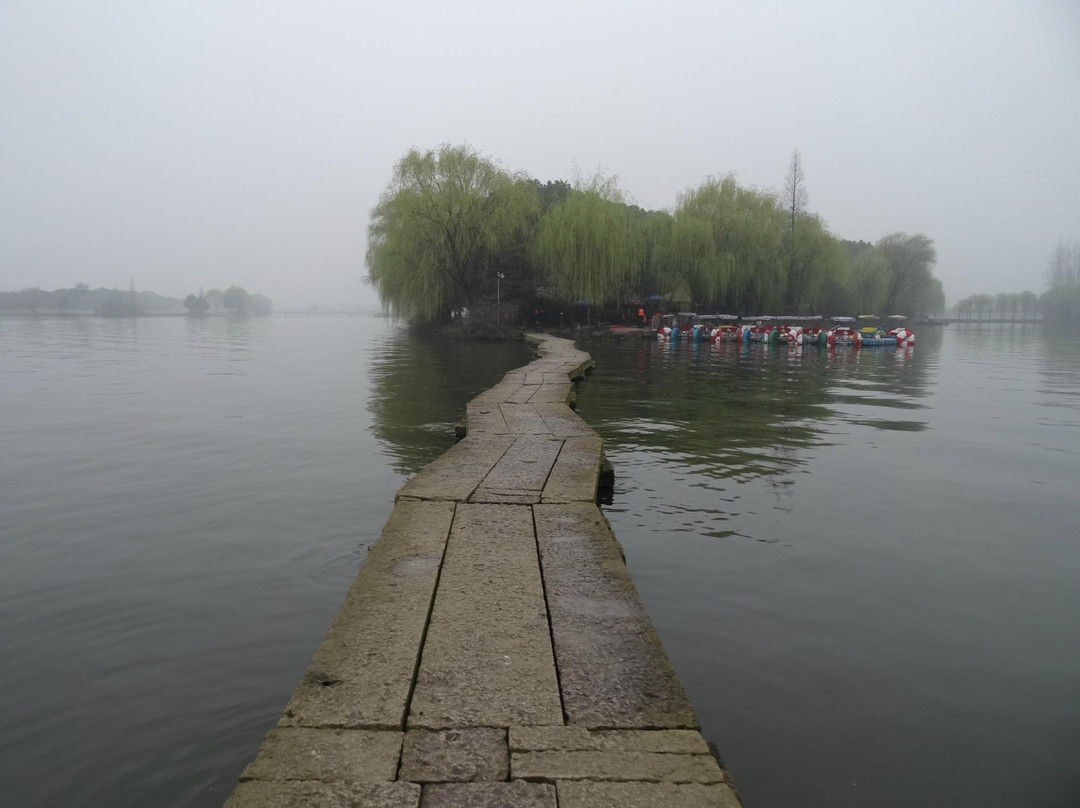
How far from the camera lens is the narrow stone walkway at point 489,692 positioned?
1.90 metres

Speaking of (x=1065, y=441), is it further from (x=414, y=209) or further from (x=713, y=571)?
(x=414, y=209)

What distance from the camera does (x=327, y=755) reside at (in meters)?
2.02

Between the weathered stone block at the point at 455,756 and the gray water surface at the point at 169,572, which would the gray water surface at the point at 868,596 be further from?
the gray water surface at the point at 169,572

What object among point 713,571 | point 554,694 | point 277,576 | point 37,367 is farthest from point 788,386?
point 37,367

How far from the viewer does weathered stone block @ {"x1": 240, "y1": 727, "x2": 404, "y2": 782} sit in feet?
6.36

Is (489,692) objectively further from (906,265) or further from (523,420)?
(906,265)

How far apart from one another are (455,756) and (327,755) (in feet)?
1.16

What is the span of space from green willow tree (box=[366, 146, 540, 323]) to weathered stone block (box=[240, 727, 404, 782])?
28822 mm

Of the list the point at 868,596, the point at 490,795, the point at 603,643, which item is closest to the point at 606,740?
the point at 490,795

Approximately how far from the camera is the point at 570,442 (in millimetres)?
6703

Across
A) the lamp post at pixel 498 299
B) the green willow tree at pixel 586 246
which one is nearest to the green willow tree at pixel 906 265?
the green willow tree at pixel 586 246

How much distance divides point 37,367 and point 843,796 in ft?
69.2

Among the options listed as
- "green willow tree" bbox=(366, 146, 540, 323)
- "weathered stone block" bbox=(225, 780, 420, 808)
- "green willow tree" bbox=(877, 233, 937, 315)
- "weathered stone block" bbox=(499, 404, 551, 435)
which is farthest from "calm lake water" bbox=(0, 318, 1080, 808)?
"green willow tree" bbox=(877, 233, 937, 315)

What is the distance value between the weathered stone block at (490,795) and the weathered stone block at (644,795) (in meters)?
0.05
